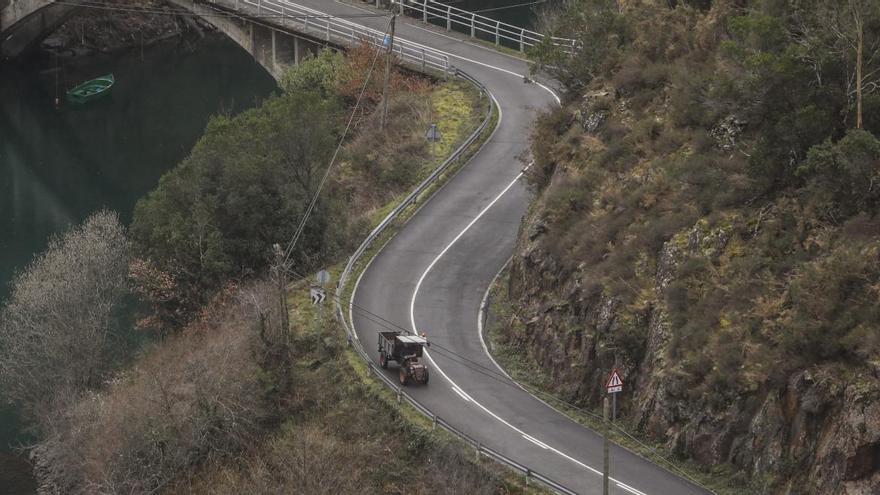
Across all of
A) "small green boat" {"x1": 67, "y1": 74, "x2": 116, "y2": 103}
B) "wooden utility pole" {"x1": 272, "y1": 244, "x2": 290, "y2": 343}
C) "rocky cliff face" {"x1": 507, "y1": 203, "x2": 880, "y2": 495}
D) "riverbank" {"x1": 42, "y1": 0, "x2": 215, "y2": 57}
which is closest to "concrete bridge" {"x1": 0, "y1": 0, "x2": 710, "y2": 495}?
"rocky cliff face" {"x1": 507, "y1": 203, "x2": 880, "y2": 495}

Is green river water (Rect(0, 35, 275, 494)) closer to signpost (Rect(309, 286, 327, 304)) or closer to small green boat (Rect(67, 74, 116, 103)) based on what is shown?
small green boat (Rect(67, 74, 116, 103))

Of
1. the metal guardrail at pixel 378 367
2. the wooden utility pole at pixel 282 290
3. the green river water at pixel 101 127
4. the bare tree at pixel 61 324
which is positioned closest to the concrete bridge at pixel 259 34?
the green river water at pixel 101 127

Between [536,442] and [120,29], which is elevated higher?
[536,442]

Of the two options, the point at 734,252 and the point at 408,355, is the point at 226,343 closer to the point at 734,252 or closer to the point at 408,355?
the point at 408,355

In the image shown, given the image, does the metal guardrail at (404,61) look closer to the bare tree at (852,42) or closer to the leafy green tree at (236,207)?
the leafy green tree at (236,207)

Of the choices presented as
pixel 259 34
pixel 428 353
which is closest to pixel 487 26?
pixel 259 34
